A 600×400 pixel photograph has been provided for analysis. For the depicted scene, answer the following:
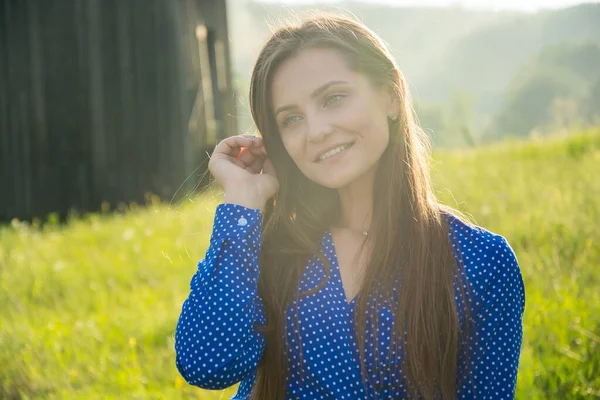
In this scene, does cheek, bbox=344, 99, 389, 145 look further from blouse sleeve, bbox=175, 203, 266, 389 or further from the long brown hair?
blouse sleeve, bbox=175, 203, 266, 389

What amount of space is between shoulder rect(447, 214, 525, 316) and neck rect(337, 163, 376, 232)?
13.6 inches

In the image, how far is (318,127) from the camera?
7.12ft

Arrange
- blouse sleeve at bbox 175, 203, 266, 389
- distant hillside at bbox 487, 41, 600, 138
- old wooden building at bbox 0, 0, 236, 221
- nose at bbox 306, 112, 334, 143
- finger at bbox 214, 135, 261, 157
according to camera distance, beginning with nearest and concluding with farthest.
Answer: blouse sleeve at bbox 175, 203, 266, 389 → nose at bbox 306, 112, 334, 143 → finger at bbox 214, 135, 261, 157 → old wooden building at bbox 0, 0, 236, 221 → distant hillside at bbox 487, 41, 600, 138

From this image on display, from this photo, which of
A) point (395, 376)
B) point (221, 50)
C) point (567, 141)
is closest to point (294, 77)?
point (395, 376)

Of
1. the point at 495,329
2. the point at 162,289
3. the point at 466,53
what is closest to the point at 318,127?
the point at 495,329

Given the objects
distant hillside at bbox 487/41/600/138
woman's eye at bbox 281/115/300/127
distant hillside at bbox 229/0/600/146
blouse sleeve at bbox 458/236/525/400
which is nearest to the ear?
woman's eye at bbox 281/115/300/127

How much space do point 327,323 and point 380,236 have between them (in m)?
0.32

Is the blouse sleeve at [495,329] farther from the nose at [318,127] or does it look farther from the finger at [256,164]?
the finger at [256,164]

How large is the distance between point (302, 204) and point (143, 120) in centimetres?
724

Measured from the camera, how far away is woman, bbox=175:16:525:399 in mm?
2090

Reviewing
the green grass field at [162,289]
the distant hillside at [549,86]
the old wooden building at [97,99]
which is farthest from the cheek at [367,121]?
the distant hillside at [549,86]

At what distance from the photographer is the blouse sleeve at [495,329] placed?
2.11 meters

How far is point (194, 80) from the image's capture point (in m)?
9.70

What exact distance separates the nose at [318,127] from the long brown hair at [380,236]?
193 millimetres
